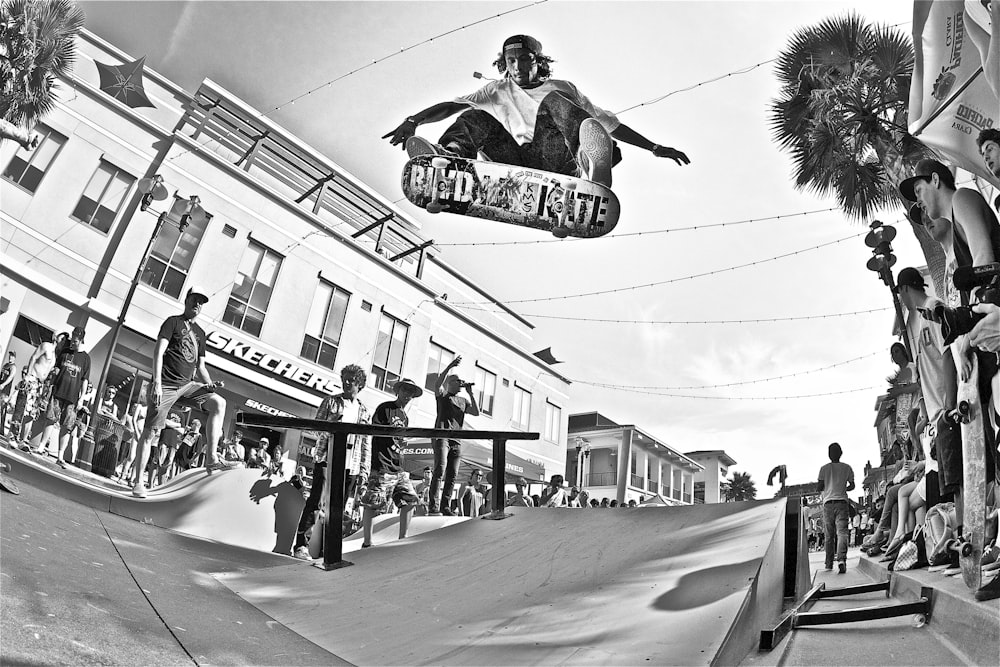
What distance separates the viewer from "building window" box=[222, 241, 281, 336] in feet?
47.9

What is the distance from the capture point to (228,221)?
47.4ft

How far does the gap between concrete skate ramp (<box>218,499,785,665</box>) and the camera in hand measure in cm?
102

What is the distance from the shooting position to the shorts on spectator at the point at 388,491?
423 centimetres

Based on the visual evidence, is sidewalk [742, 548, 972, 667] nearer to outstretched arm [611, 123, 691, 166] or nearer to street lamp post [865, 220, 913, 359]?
outstretched arm [611, 123, 691, 166]

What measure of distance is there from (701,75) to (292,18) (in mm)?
5779

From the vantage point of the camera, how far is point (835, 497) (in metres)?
6.52

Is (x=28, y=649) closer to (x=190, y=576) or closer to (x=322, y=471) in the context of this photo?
(x=190, y=576)

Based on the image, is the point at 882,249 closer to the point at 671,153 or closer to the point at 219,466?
the point at 671,153

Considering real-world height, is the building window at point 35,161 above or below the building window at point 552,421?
above

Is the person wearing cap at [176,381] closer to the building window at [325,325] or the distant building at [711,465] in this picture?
the building window at [325,325]

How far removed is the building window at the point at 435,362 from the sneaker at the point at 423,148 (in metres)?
14.5

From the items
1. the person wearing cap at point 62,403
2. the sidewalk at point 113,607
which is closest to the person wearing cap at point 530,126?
the sidewalk at point 113,607

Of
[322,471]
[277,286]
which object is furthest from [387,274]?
[322,471]

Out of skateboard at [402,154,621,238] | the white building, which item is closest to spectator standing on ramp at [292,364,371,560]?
skateboard at [402,154,621,238]
